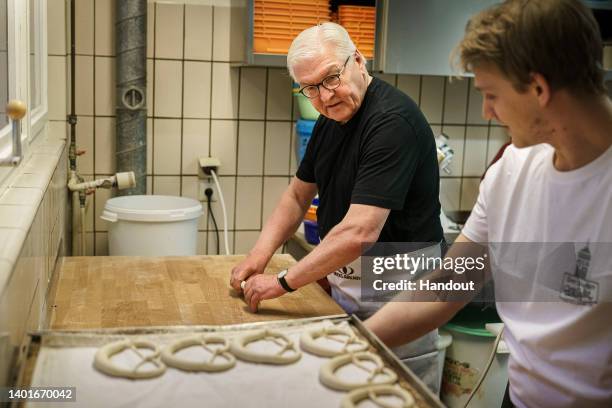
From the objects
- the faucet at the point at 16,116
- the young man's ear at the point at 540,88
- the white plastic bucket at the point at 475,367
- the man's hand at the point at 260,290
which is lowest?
the white plastic bucket at the point at 475,367

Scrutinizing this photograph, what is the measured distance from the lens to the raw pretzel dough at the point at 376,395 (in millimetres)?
983

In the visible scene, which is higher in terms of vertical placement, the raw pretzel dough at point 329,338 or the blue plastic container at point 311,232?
the raw pretzel dough at point 329,338

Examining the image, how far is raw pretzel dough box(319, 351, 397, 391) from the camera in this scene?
1.05 m

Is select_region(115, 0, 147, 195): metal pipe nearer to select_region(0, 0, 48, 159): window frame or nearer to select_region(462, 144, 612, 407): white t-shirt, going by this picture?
select_region(0, 0, 48, 159): window frame

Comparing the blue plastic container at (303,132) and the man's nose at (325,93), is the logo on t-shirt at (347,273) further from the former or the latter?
the blue plastic container at (303,132)

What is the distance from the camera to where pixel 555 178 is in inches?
46.2

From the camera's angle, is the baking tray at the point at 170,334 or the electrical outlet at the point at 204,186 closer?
the baking tray at the point at 170,334

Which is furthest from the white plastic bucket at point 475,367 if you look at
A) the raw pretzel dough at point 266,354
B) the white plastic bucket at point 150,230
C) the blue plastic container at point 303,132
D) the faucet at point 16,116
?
the faucet at point 16,116

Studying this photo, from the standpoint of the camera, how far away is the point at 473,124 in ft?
10.4

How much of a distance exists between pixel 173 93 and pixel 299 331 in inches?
70.8

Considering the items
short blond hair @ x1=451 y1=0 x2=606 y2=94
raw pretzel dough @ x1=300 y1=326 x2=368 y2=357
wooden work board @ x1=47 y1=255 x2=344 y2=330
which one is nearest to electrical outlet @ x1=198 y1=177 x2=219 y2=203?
wooden work board @ x1=47 y1=255 x2=344 y2=330

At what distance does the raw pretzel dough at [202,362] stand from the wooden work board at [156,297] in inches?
14.2

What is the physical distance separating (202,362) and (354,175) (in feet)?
2.65

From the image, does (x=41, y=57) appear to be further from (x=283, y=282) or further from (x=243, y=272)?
(x=283, y=282)
